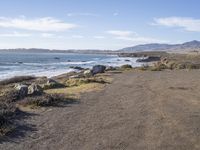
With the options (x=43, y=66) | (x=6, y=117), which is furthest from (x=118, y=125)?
(x=43, y=66)

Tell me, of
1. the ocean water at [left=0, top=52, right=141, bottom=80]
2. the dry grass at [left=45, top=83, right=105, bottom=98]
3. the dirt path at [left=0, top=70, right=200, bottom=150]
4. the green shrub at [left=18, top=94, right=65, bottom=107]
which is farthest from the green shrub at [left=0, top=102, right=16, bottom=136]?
the ocean water at [left=0, top=52, right=141, bottom=80]

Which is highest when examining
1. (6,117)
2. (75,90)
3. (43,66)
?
(6,117)

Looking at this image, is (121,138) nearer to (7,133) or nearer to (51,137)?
(51,137)

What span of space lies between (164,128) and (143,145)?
8.74ft

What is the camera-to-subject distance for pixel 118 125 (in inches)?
642

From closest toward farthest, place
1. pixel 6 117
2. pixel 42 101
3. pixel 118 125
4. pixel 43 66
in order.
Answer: pixel 118 125 < pixel 6 117 < pixel 42 101 < pixel 43 66

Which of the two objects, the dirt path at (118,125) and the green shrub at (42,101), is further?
the green shrub at (42,101)

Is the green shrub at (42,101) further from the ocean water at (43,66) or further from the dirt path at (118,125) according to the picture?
the ocean water at (43,66)

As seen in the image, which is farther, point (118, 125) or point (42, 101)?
point (42, 101)

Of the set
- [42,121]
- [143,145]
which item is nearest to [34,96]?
[42,121]

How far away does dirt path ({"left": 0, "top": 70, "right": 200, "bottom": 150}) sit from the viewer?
13328mm

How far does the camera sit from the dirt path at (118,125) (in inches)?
525

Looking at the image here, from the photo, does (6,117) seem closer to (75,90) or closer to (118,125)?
(118,125)

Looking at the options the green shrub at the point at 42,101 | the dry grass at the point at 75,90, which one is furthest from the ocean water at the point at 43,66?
the green shrub at the point at 42,101
